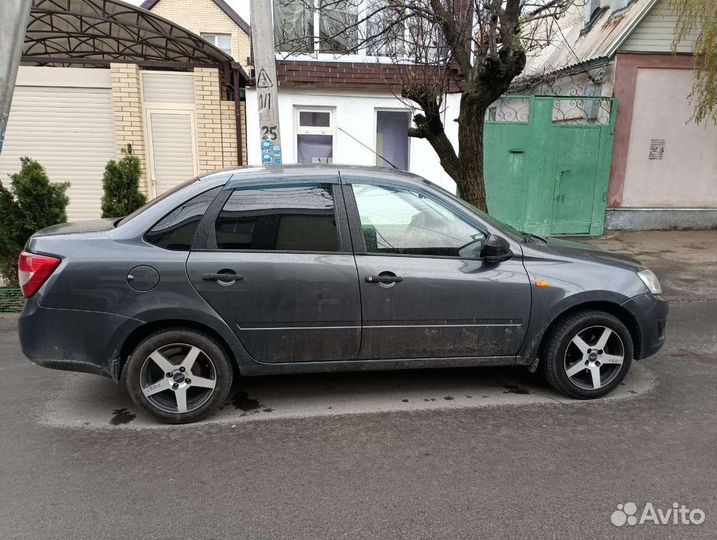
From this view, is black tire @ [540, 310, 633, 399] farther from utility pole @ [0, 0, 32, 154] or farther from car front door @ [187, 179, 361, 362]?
utility pole @ [0, 0, 32, 154]

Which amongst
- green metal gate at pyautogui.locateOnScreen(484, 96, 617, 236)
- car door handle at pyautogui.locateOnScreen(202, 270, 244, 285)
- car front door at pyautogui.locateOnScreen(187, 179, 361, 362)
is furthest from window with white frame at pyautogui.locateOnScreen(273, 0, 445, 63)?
car door handle at pyautogui.locateOnScreen(202, 270, 244, 285)

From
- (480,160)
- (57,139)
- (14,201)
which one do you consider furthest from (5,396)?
(57,139)

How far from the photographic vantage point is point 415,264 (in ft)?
12.2

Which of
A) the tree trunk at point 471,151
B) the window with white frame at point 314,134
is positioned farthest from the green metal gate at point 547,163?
the tree trunk at point 471,151

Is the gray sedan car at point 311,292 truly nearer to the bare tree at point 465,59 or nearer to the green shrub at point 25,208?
the green shrub at point 25,208

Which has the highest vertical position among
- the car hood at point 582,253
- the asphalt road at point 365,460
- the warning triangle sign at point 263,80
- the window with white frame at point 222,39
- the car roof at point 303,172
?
the window with white frame at point 222,39

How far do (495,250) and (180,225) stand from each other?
218 cm

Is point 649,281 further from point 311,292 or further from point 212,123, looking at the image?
point 212,123

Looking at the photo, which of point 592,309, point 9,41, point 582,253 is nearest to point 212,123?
point 9,41

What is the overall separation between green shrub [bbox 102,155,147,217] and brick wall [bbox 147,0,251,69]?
14144 millimetres

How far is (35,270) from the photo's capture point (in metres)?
3.41

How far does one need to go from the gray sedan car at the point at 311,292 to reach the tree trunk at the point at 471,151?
2915mm

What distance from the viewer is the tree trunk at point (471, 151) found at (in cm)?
652

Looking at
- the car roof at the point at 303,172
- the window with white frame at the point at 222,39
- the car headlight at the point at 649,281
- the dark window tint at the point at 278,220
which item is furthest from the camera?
the window with white frame at the point at 222,39
